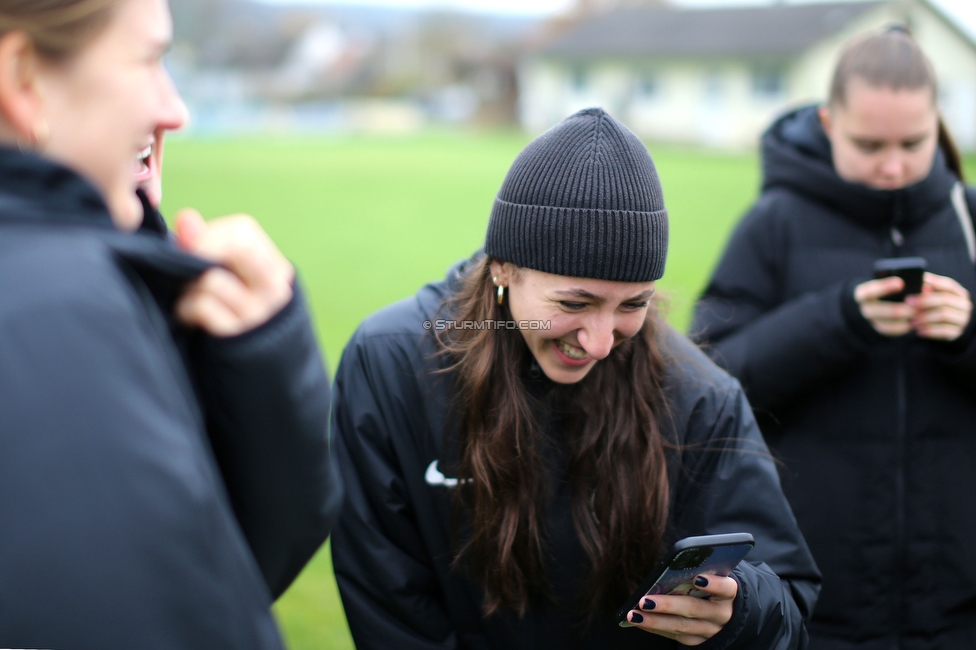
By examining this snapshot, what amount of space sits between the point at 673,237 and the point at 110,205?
1416 cm

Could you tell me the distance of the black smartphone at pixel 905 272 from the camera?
257 centimetres

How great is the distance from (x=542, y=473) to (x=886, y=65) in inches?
72.9

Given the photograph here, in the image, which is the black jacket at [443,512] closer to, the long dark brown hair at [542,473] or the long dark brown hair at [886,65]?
the long dark brown hair at [542,473]

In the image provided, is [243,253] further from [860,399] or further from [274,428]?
[860,399]

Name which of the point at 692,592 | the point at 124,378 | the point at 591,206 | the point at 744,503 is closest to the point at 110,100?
the point at 124,378

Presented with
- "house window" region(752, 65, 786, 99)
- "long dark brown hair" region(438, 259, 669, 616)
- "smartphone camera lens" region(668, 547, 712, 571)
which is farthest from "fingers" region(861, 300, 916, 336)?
"house window" region(752, 65, 786, 99)

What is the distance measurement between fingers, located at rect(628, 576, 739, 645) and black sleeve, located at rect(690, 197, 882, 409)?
38.1 inches

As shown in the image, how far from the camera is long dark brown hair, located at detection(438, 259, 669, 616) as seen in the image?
1992mm

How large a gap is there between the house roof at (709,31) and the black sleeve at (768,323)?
120ft

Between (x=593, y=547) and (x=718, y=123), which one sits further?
(x=718, y=123)

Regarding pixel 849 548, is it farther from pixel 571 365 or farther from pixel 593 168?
pixel 593 168

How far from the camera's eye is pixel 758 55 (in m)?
37.2

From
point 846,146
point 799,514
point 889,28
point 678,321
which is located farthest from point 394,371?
point 678,321

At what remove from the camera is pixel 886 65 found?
9.14 ft
